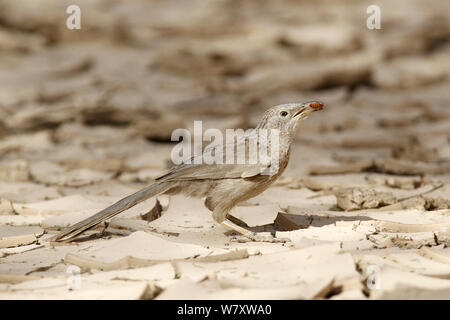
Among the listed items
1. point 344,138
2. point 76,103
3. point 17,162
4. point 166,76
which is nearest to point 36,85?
point 76,103

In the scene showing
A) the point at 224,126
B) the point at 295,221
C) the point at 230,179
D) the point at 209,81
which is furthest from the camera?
the point at 209,81

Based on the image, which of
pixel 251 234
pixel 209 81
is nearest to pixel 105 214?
pixel 251 234

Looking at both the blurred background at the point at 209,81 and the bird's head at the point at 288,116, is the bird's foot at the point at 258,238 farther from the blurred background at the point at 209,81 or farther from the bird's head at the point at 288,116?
the blurred background at the point at 209,81

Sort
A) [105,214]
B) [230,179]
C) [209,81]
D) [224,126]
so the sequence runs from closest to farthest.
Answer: [105,214] → [230,179] → [224,126] → [209,81]

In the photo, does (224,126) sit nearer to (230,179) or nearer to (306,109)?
(306,109)

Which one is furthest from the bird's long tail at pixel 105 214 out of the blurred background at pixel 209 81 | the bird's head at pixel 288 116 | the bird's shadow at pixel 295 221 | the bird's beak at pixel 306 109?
the blurred background at pixel 209 81
